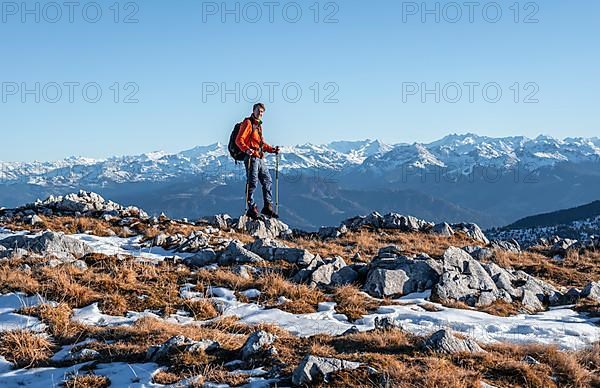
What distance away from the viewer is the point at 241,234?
22969 mm

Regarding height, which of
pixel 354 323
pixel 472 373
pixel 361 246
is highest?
pixel 472 373

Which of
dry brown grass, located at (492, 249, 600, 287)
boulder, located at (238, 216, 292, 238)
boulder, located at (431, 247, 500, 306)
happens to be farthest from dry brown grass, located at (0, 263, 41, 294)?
dry brown grass, located at (492, 249, 600, 287)

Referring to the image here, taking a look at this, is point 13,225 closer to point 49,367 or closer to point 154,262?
point 154,262

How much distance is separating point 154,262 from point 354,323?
6.98m

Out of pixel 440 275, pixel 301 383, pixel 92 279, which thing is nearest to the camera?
pixel 301 383

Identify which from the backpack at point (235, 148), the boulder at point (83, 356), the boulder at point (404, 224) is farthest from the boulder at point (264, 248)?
the boulder at point (404, 224)

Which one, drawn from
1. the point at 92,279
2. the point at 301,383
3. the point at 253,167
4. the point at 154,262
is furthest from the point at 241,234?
the point at 301,383

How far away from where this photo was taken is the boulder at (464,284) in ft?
42.6

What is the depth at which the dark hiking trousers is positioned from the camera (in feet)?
72.1

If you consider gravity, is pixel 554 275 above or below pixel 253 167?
below

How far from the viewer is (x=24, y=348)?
8.07 m

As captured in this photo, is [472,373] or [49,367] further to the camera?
[49,367]

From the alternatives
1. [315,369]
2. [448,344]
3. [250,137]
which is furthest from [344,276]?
[250,137]

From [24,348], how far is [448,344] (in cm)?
616
